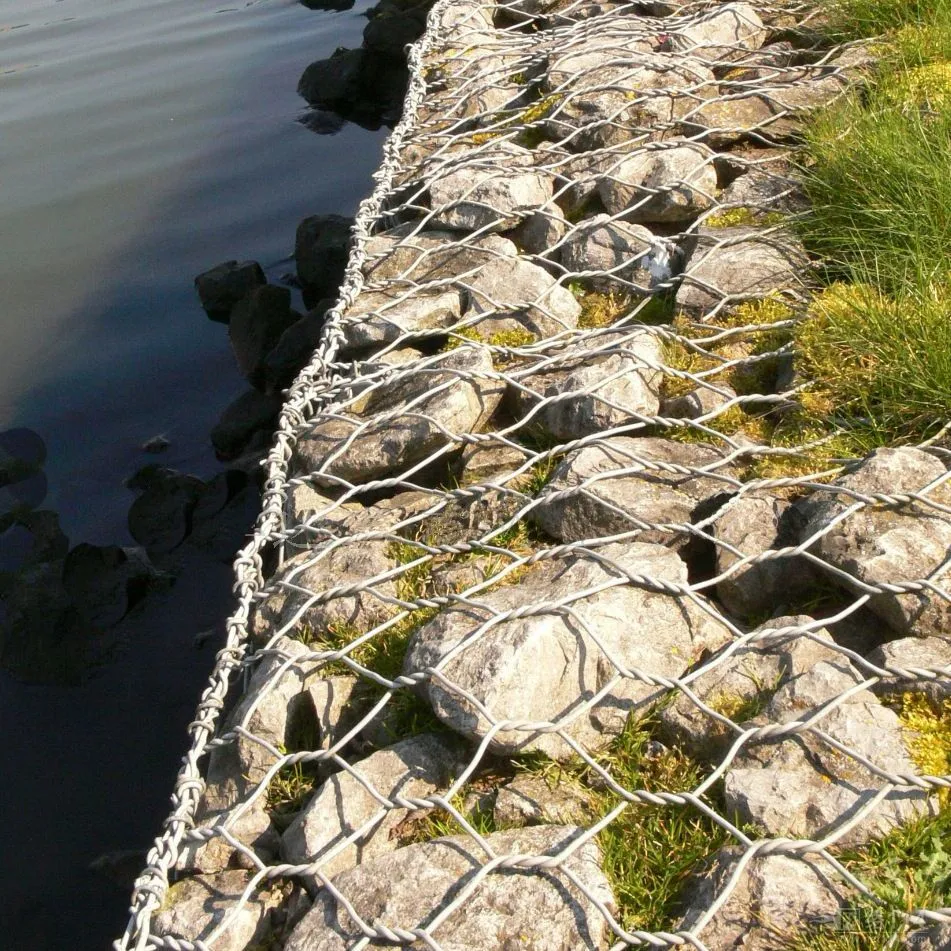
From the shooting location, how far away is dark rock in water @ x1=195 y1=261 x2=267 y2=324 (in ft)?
24.3

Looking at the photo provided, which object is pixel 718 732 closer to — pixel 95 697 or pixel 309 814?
pixel 309 814

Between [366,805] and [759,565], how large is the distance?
98 cm

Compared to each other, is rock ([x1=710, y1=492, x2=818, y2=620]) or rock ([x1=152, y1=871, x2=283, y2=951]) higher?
rock ([x1=710, y1=492, x2=818, y2=620])

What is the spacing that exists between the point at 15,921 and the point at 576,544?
8.77 feet

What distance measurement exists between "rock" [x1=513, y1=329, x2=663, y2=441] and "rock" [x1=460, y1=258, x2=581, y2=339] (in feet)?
0.90

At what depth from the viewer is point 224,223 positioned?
8.72 meters

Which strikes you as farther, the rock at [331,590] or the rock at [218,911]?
the rock at [331,590]

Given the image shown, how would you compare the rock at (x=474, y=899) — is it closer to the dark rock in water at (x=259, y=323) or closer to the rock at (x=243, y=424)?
Result: the rock at (x=243, y=424)

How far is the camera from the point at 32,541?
18.5 ft

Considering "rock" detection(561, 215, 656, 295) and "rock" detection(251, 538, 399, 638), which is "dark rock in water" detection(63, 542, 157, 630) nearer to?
"rock" detection(251, 538, 399, 638)

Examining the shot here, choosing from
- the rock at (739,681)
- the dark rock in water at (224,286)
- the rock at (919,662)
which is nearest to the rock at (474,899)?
the rock at (739,681)

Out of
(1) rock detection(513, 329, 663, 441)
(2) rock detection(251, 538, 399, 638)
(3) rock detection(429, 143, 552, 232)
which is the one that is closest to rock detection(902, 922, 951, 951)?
(2) rock detection(251, 538, 399, 638)

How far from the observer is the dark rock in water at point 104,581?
5.02 m

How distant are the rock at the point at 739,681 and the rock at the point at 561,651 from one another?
0.24 ft
